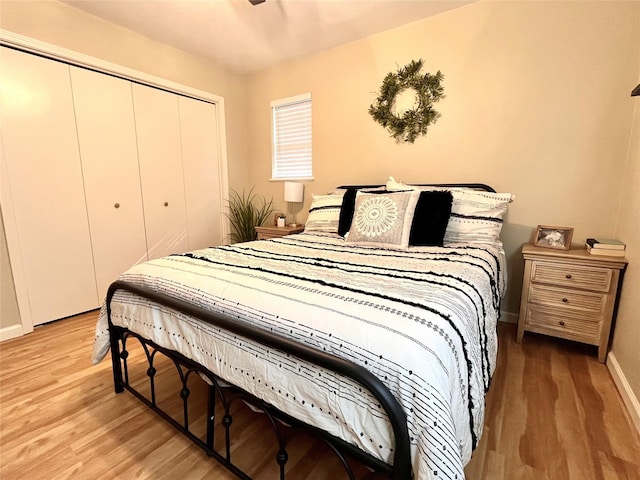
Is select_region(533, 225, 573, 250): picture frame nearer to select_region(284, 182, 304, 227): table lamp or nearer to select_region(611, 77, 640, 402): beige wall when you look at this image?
select_region(611, 77, 640, 402): beige wall

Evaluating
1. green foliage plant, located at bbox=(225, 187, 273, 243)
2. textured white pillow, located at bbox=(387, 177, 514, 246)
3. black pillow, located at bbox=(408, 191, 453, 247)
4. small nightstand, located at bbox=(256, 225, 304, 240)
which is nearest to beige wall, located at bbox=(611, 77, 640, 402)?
textured white pillow, located at bbox=(387, 177, 514, 246)

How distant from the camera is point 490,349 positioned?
51.4 inches

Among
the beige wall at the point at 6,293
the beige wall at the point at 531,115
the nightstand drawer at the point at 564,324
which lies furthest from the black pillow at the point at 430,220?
the beige wall at the point at 6,293

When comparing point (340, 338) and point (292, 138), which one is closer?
point (340, 338)

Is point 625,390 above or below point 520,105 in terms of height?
below

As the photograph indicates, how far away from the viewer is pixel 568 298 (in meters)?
1.99

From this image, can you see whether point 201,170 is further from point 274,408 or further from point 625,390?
point 625,390

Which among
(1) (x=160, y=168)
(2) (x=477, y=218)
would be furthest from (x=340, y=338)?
(1) (x=160, y=168)

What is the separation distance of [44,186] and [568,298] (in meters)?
3.86

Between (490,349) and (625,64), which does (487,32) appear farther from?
(490,349)

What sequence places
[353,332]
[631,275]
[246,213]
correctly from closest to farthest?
[353,332], [631,275], [246,213]

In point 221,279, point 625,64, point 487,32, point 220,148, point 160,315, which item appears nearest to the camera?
point 221,279

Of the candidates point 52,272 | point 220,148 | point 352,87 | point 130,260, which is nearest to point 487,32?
point 352,87

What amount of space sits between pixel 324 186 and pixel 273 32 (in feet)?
4.90
